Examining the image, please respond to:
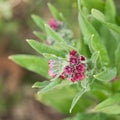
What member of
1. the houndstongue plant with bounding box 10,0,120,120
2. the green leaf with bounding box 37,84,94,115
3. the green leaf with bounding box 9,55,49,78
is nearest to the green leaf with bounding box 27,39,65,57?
the houndstongue plant with bounding box 10,0,120,120

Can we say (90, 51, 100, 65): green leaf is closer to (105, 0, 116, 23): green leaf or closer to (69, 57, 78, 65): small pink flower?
(69, 57, 78, 65): small pink flower

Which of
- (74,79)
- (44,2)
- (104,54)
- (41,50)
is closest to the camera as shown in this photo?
(74,79)

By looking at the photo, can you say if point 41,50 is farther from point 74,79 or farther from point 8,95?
point 8,95

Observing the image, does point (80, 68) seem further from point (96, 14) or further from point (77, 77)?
point (96, 14)

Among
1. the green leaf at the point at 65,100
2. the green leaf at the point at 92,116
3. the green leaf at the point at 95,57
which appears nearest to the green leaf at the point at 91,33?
the green leaf at the point at 95,57

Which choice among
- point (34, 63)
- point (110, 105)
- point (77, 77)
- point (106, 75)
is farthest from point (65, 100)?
point (77, 77)

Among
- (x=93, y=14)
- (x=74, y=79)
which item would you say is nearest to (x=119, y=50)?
(x=93, y=14)
